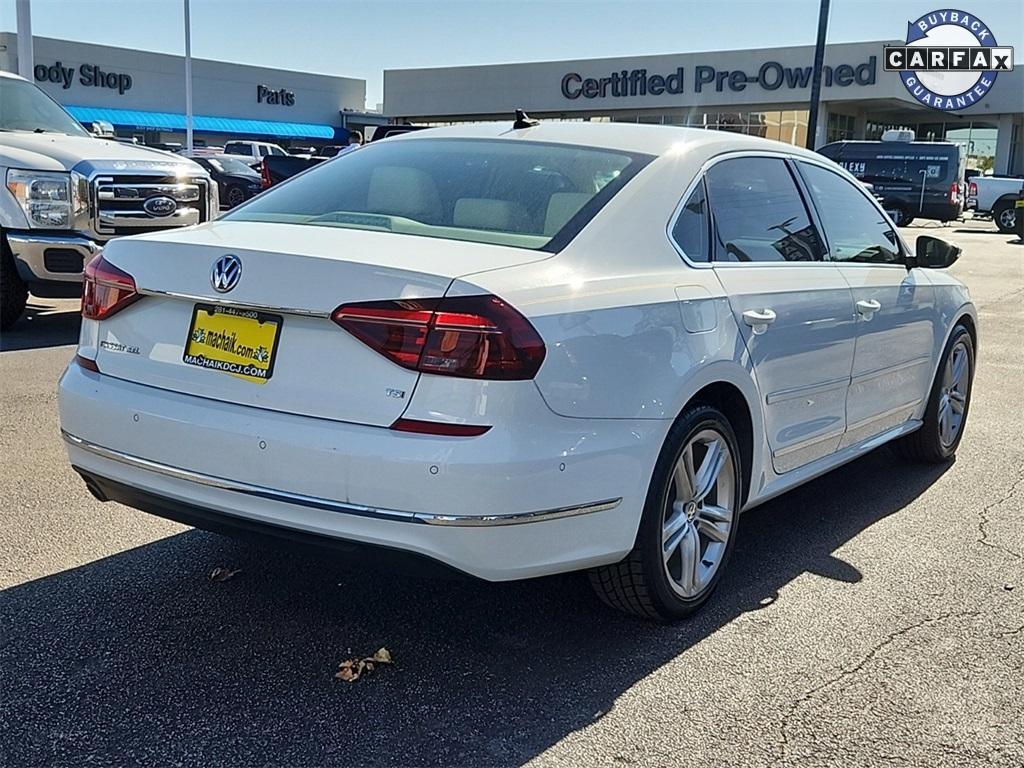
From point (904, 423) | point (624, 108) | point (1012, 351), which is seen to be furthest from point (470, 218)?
point (624, 108)

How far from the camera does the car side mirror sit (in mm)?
5293

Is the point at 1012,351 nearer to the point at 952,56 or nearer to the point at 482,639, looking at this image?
the point at 482,639

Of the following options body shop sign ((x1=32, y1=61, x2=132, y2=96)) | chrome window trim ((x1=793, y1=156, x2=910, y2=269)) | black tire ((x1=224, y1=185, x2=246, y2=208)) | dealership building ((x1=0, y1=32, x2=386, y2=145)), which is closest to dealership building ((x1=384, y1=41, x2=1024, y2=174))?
dealership building ((x1=0, y1=32, x2=386, y2=145))

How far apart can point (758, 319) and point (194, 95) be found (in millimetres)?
50936

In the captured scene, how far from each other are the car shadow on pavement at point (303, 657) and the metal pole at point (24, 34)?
15.0m

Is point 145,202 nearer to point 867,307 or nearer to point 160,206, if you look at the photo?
point 160,206

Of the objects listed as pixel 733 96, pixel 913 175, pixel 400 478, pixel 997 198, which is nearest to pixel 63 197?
pixel 400 478

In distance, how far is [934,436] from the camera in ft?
18.8

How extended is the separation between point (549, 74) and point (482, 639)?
4825 centimetres

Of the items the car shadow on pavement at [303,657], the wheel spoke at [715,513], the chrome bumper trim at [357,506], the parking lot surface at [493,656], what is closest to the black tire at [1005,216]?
the parking lot surface at [493,656]

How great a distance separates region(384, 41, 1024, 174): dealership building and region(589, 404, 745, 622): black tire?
1458 inches

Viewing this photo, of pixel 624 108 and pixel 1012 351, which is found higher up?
pixel 624 108

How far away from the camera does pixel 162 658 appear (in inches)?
127

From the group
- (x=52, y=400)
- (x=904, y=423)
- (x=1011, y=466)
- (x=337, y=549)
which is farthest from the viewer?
(x=52, y=400)
